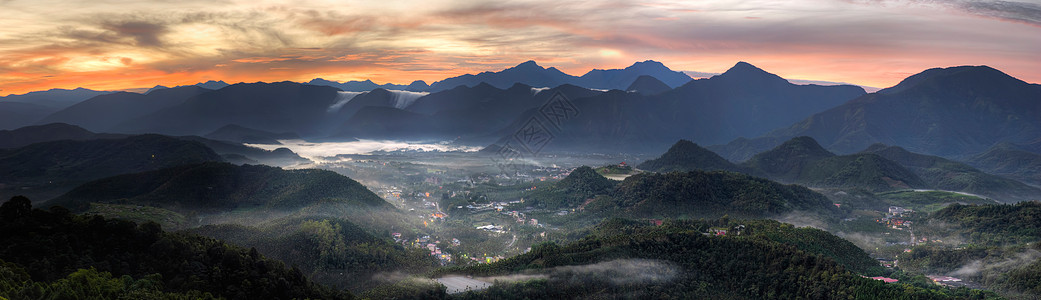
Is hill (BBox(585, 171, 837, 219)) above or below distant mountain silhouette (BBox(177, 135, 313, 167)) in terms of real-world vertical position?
below

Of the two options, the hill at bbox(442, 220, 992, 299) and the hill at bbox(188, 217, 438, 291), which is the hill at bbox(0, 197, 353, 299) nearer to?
the hill at bbox(188, 217, 438, 291)

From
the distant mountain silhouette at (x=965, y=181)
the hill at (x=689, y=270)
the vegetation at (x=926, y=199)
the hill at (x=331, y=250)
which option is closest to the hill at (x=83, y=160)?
the hill at (x=331, y=250)

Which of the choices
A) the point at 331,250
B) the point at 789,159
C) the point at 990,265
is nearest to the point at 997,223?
the point at 990,265

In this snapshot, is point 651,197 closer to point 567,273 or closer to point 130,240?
point 567,273

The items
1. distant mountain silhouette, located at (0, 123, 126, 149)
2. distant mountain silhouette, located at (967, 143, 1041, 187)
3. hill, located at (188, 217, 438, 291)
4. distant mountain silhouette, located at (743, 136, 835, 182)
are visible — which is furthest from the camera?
distant mountain silhouette, located at (967, 143, 1041, 187)

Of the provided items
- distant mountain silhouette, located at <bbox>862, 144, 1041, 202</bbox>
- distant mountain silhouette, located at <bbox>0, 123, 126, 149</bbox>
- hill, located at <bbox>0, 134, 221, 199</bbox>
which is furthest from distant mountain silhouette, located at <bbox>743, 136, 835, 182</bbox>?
distant mountain silhouette, located at <bbox>0, 123, 126, 149</bbox>

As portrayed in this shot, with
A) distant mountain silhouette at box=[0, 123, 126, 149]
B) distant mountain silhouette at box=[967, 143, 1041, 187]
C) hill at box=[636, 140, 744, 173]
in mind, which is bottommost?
distant mountain silhouette at box=[967, 143, 1041, 187]

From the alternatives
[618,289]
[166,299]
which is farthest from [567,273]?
[166,299]
